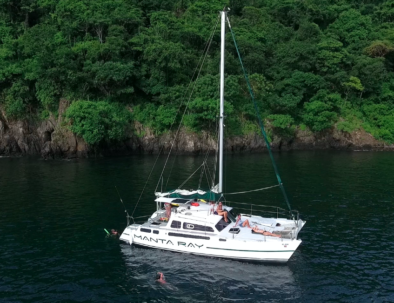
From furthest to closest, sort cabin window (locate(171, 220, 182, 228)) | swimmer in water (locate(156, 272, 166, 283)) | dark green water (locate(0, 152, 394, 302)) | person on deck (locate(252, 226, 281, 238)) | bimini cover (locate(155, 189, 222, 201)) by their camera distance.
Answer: bimini cover (locate(155, 189, 222, 201)) < cabin window (locate(171, 220, 182, 228)) < person on deck (locate(252, 226, 281, 238)) < swimmer in water (locate(156, 272, 166, 283)) < dark green water (locate(0, 152, 394, 302))

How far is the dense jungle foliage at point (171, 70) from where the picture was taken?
7344 cm

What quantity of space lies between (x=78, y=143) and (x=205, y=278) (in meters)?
49.8

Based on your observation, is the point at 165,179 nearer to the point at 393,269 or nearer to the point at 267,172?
the point at 267,172

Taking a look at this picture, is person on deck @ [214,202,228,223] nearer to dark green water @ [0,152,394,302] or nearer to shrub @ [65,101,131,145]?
dark green water @ [0,152,394,302]

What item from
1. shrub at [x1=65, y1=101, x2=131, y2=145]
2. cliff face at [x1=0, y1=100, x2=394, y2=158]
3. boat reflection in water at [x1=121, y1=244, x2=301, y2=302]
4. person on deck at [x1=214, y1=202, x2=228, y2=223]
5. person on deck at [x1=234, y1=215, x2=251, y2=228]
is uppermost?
shrub at [x1=65, y1=101, x2=131, y2=145]

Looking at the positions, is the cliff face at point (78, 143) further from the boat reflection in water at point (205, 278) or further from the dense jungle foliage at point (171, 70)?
the boat reflection in water at point (205, 278)

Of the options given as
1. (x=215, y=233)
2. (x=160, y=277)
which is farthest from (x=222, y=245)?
(x=160, y=277)

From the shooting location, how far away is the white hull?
28844mm

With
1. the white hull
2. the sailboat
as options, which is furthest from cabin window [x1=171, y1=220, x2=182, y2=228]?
the white hull

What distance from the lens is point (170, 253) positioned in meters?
31.4

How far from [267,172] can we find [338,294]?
3388 cm

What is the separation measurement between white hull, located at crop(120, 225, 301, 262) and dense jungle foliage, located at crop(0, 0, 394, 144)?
39767 millimetres

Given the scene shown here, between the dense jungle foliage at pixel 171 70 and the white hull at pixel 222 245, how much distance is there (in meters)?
39.8

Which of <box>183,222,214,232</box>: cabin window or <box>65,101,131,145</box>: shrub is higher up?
<box>65,101,131,145</box>: shrub
